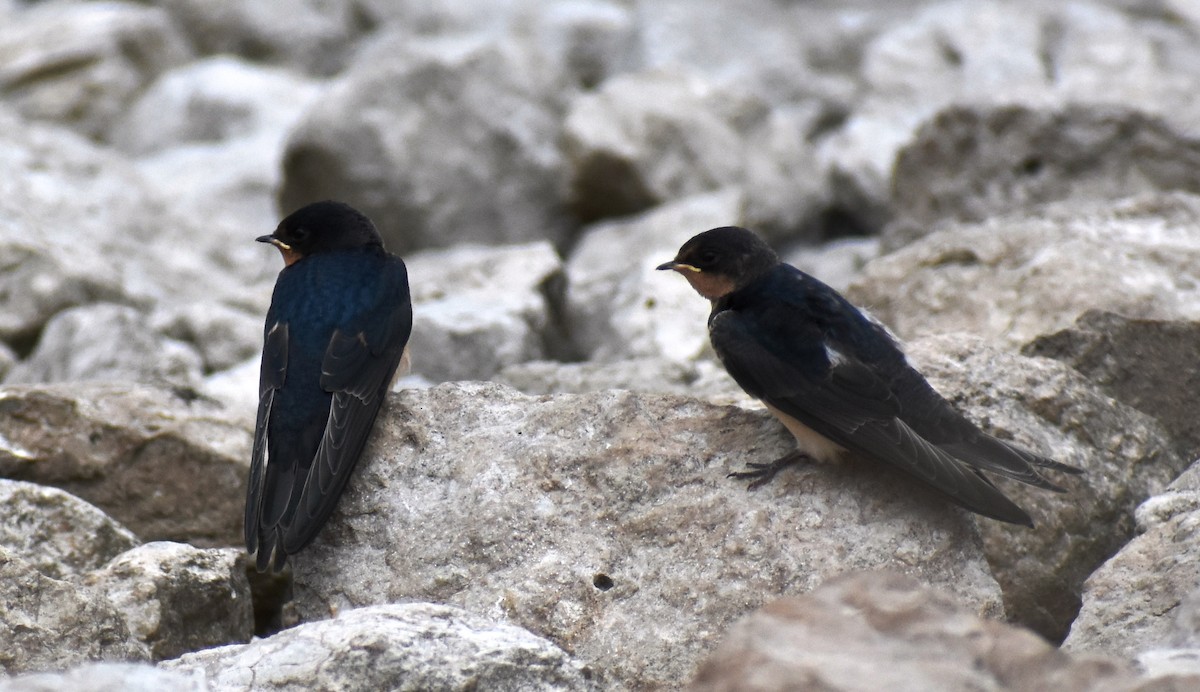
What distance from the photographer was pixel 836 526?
152 inches

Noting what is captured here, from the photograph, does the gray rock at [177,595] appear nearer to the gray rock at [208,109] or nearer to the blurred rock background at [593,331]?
the blurred rock background at [593,331]

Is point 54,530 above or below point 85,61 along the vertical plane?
above

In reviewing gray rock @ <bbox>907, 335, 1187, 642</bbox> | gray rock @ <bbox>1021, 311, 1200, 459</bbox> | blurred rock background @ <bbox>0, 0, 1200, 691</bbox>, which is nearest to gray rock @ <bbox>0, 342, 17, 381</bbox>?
blurred rock background @ <bbox>0, 0, 1200, 691</bbox>

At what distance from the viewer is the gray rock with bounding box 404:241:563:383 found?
623 centimetres

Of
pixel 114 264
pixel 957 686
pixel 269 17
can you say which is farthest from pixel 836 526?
pixel 269 17

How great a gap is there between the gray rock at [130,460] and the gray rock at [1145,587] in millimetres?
2610

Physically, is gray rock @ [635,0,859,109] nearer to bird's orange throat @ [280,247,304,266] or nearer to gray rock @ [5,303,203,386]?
gray rock @ [5,303,203,386]

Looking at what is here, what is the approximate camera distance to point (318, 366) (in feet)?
14.7

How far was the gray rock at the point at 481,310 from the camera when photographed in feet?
20.4

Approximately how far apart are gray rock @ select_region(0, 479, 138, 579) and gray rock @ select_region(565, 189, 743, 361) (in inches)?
108

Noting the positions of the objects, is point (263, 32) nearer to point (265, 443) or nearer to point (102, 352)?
point (102, 352)

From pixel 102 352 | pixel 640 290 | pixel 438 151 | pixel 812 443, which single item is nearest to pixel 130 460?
pixel 102 352

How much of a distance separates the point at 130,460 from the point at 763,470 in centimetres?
205

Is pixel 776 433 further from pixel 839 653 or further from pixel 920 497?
pixel 839 653
